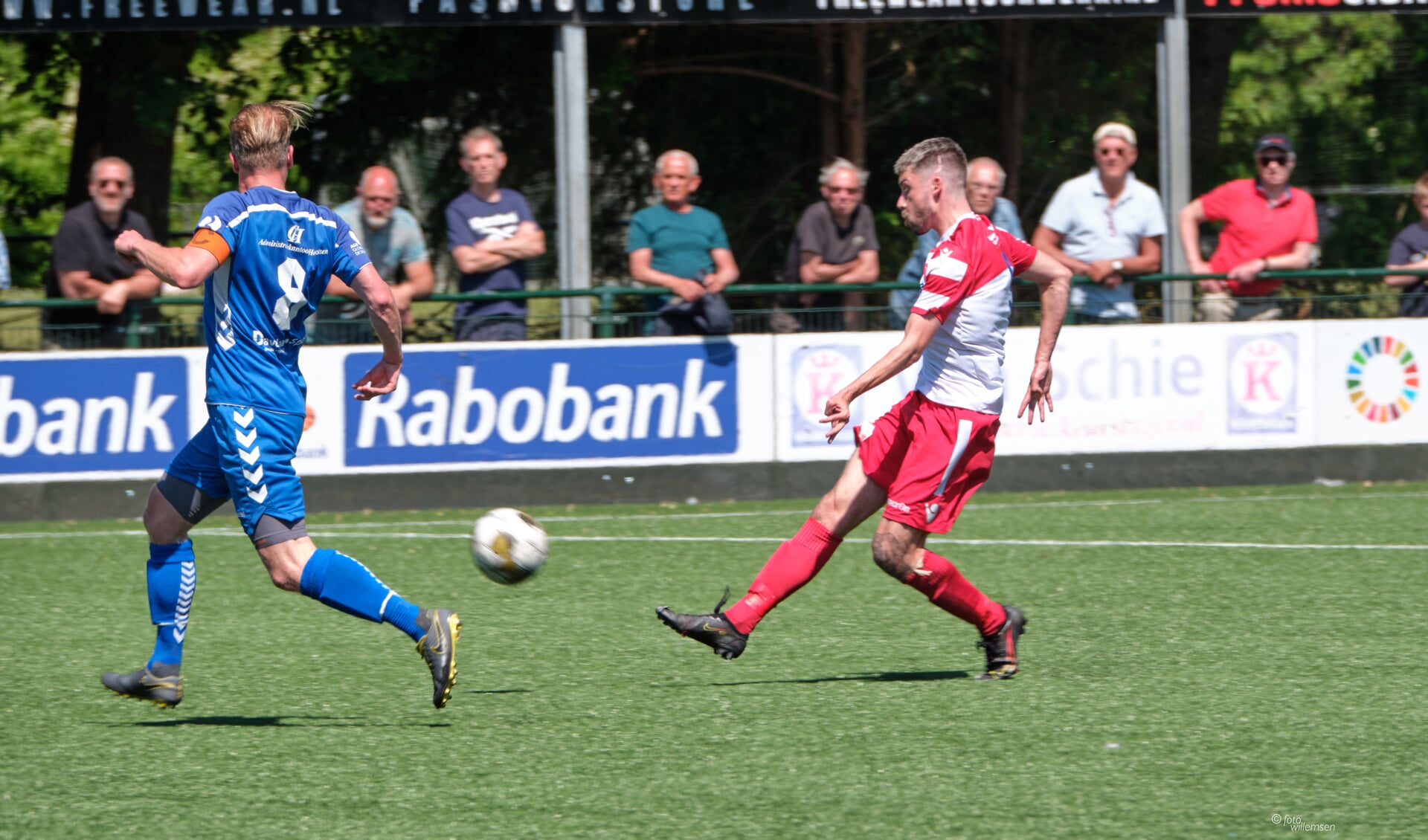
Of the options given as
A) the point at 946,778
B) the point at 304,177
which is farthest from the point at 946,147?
the point at 304,177

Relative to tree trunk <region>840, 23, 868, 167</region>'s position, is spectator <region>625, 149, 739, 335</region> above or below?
below

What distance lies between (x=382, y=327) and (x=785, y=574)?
1658 millimetres

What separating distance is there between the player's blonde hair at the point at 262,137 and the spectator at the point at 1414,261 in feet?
29.3

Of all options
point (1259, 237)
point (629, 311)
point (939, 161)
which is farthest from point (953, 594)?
point (1259, 237)

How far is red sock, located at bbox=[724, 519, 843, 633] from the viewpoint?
21.3 feet

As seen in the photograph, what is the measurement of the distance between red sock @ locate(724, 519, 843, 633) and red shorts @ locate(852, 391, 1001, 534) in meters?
0.31

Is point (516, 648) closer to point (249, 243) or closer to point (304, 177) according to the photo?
point (249, 243)

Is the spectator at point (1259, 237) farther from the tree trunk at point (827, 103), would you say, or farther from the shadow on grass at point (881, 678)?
the shadow on grass at point (881, 678)

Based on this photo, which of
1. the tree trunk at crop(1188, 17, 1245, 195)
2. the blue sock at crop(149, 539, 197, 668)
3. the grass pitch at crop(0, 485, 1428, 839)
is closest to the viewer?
the grass pitch at crop(0, 485, 1428, 839)

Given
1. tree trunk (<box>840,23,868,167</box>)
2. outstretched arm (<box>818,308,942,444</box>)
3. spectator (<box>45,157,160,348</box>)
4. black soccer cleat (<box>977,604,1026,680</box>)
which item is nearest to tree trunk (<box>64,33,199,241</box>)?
spectator (<box>45,157,160,348</box>)

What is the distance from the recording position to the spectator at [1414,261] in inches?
494

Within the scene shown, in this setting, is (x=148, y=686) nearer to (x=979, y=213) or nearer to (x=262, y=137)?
(x=262, y=137)

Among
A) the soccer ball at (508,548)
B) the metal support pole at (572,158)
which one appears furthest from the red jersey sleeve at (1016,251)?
the metal support pole at (572,158)

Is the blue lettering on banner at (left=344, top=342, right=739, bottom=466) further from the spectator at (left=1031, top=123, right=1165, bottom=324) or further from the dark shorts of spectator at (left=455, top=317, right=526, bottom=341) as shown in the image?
the spectator at (left=1031, top=123, right=1165, bottom=324)
